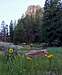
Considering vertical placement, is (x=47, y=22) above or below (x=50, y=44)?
above

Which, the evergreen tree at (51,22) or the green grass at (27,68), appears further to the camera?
the evergreen tree at (51,22)

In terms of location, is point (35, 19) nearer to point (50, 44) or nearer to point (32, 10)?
point (32, 10)

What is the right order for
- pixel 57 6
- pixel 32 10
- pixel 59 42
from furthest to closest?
pixel 32 10, pixel 57 6, pixel 59 42

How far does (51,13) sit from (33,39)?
8303 mm

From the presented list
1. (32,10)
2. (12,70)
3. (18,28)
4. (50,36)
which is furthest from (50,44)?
(12,70)

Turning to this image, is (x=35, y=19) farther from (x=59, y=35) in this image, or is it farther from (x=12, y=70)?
(x=12, y=70)

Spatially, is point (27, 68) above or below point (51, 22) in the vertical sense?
above

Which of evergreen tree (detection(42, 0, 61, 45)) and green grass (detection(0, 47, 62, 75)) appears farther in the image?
evergreen tree (detection(42, 0, 61, 45))

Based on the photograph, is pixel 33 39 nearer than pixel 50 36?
No

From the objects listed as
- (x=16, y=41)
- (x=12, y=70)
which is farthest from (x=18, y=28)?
(x=12, y=70)

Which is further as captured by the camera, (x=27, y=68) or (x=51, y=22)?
(x=51, y=22)

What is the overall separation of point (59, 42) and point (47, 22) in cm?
387

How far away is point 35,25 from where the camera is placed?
1857 inches

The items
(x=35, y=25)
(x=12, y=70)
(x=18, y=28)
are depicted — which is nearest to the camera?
(x=12, y=70)
